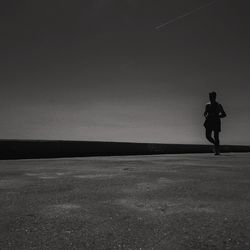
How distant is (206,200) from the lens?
2.95m

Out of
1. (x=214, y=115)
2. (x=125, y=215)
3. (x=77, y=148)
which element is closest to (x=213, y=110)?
(x=214, y=115)

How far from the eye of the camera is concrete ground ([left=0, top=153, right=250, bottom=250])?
1.84m

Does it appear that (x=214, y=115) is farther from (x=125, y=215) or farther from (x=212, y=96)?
(x=125, y=215)

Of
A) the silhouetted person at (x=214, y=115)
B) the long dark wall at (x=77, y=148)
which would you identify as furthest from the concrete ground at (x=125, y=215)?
the silhouetted person at (x=214, y=115)

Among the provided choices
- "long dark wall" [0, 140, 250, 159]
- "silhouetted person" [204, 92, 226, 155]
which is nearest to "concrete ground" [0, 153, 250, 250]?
"long dark wall" [0, 140, 250, 159]

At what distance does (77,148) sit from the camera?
11.1m

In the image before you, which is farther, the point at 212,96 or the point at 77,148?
the point at 77,148

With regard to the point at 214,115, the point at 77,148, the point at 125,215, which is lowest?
the point at 125,215

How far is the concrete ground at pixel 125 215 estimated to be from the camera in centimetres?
184

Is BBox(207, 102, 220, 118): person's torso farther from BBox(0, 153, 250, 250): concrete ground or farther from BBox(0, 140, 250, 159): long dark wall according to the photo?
BBox(0, 153, 250, 250): concrete ground

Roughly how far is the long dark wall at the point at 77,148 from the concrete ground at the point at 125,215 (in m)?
5.83

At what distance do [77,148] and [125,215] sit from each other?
8.79 m

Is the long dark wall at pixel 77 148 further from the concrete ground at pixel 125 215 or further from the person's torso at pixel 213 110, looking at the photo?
the concrete ground at pixel 125 215

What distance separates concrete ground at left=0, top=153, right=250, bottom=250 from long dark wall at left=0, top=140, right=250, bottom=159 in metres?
5.83
